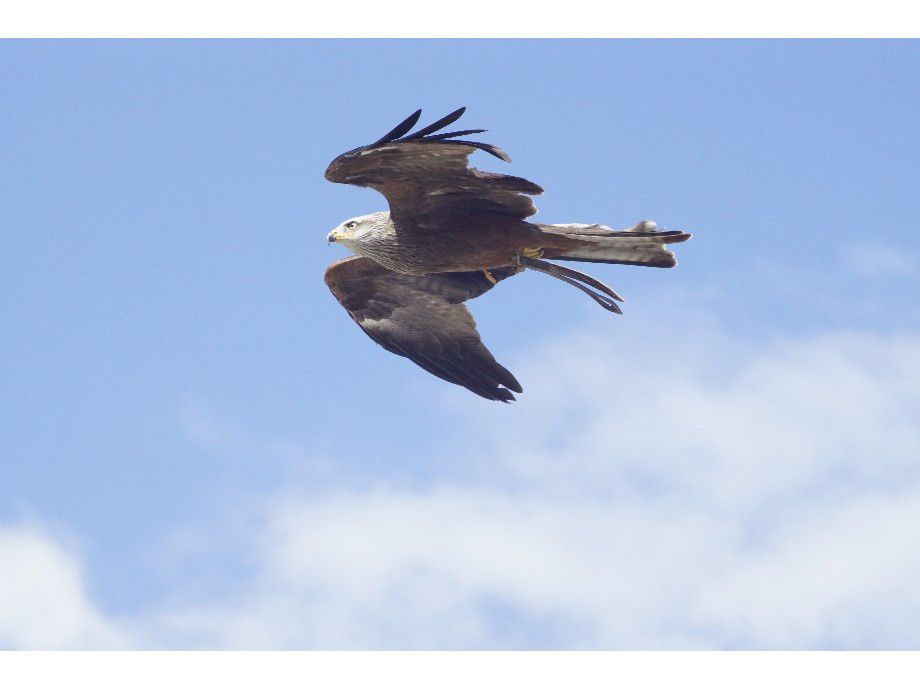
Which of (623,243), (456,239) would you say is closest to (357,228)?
(456,239)

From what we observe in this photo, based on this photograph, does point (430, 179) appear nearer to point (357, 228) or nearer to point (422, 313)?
point (357, 228)

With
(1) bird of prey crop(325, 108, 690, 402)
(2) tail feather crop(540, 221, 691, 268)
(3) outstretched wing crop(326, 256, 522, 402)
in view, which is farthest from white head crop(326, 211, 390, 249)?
(2) tail feather crop(540, 221, 691, 268)

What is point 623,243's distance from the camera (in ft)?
39.8

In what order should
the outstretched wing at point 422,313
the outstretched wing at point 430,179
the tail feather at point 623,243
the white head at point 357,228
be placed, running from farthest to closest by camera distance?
the outstretched wing at point 422,313, the white head at point 357,228, the tail feather at point 623,243, the outstretched wing at point 430,179

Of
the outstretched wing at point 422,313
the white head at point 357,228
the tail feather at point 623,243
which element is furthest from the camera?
the outstretched wing at point 422,313

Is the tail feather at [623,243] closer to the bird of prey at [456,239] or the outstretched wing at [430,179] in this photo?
the bird of prey at [456,239]

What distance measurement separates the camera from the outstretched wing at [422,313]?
1362cm

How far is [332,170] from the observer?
38.7 feet

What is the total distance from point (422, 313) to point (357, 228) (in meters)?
1.73

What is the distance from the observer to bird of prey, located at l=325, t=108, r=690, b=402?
11719 millimetres

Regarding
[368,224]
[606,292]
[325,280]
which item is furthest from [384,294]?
[606,292]

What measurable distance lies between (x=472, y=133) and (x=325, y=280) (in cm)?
379

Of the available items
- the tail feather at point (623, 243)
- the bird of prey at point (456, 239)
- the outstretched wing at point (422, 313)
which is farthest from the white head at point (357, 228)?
the tail feather at point (623, 243)

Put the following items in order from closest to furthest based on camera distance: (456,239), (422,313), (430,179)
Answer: (430,179) < (456,239) < (422,313)
